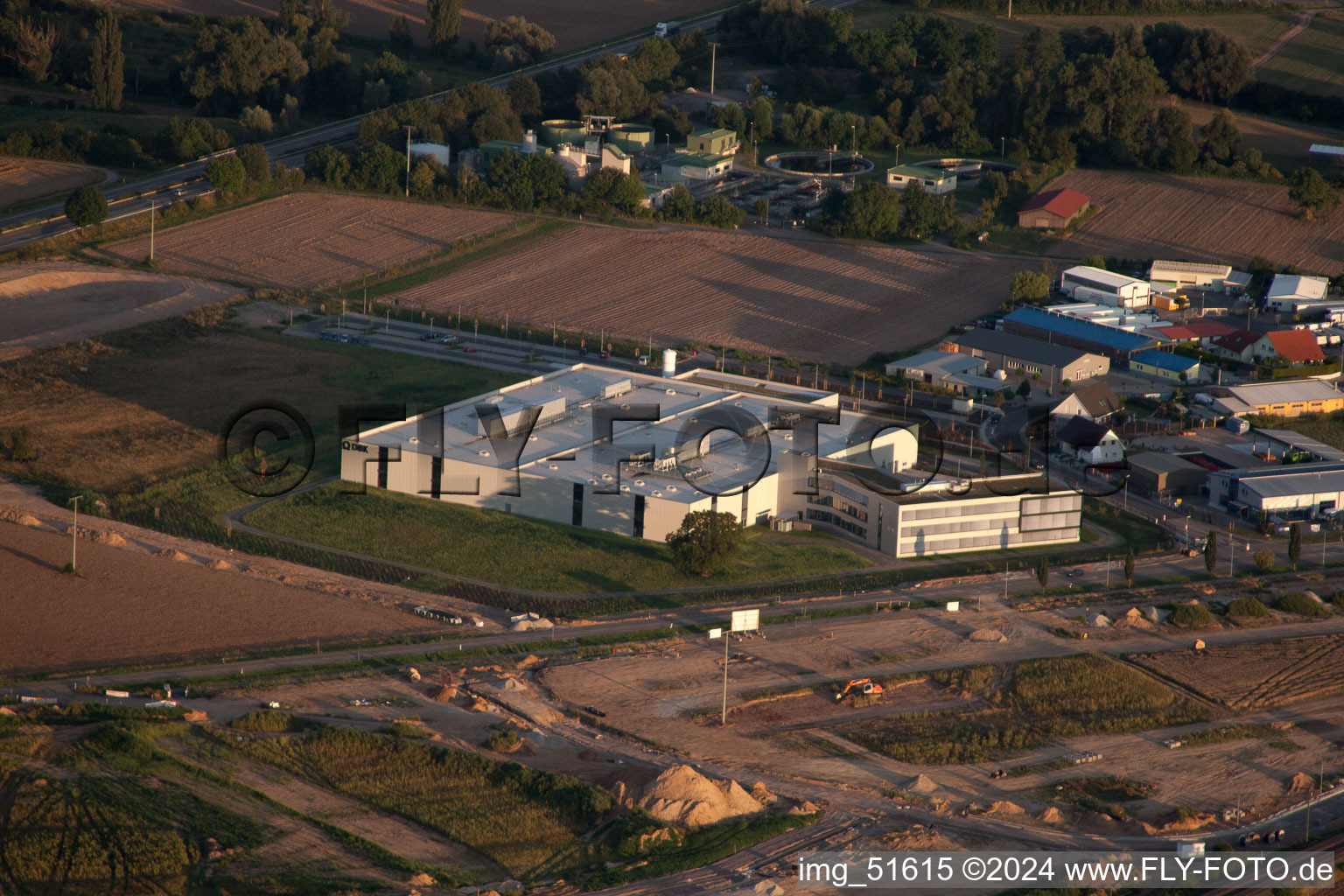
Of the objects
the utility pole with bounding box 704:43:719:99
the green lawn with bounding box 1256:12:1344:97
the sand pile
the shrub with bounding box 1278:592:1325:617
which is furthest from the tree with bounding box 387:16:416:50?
the sand pile

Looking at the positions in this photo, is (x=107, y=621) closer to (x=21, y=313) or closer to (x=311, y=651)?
(x=311, y=651)

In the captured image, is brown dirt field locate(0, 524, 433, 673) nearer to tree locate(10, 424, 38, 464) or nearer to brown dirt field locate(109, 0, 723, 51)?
tree locate(10, 424, 38, 464)

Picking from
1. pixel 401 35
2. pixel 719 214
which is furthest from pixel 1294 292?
pixel 401 35

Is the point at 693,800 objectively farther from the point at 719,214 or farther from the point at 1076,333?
the point at 719,214

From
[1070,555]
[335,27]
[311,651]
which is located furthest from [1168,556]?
[335,27]

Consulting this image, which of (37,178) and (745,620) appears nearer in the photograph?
(745,620)

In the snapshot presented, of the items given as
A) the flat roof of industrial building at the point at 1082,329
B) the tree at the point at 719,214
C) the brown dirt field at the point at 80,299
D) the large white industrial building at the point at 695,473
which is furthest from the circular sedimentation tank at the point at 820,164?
the large white industrial building at the point at 695,473
